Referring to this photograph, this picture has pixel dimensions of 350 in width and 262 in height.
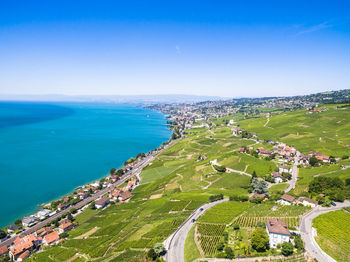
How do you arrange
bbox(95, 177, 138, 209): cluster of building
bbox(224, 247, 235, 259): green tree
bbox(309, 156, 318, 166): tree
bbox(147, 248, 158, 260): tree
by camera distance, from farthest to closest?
1. bbox(309, 156, 318, 166): tree
2. bbox(95, 177, 138, 209): cluster of building
3. bbox(147, 248, 158, 260): tree
4. bbox(224, 247, 235, 259): green tree

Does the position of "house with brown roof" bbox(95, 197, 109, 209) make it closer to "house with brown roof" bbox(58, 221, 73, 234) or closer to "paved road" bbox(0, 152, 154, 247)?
"paved road" bbox(0, 152, 154, 247)

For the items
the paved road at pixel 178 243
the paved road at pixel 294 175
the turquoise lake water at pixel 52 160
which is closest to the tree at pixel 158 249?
the paved road at pixel 178 243

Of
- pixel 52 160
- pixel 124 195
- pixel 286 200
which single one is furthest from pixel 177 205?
pixel 52 160

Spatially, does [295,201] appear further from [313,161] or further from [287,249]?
[313,161]

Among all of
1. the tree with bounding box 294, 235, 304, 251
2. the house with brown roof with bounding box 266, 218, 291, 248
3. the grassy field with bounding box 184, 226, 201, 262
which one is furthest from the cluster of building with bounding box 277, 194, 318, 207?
the grassy field with bounding box 184, 226, 201, 262

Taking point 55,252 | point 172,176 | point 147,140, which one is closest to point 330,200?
point 172,176

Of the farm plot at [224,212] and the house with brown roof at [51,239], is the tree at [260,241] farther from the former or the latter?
the house with brown roof at [51,239]

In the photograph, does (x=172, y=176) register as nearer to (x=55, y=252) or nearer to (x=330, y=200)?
(x=55, y=252)
